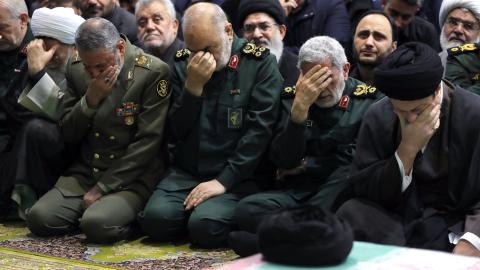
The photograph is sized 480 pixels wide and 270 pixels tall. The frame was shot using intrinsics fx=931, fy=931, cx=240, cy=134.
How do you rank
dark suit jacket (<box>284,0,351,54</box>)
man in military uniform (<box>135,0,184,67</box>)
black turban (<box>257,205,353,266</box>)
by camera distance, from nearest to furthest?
black turban (<box>257,205,353,266</box>), man in military uniform (<box>135,0,184,67</box>), dark suit jacket (<box>284,0,351,54</box>)

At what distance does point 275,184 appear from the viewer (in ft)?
19.5

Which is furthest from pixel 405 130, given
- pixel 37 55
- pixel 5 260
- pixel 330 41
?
pixel 37 55

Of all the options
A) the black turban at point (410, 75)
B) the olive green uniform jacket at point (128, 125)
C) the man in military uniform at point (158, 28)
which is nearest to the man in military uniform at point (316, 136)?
the olive green uniform jacket at point (128, 125)

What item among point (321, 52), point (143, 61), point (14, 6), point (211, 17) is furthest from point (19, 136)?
point (321, 52)

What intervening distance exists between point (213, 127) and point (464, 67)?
165 cm

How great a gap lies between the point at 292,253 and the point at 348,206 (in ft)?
6.04

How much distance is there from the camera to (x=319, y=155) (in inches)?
222

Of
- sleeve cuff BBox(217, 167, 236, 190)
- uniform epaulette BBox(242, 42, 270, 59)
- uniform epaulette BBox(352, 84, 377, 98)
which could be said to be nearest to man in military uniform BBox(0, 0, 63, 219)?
sleeve cuff BBox(217, 167, 236, 190)

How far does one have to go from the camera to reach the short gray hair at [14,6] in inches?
258

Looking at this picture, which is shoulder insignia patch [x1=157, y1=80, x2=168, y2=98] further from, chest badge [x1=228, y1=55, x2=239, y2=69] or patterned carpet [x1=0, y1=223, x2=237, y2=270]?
patterned carpet [x1=0, y1=223, x2=237, y2=270]

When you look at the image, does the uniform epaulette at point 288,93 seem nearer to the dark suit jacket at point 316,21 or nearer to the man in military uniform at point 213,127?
the man in military uniform at point 213,127

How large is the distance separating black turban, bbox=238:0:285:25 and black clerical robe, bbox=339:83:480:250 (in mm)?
2024

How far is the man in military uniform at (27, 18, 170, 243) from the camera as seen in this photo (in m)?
5.89

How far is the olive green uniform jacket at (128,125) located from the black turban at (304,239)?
2.99 m
